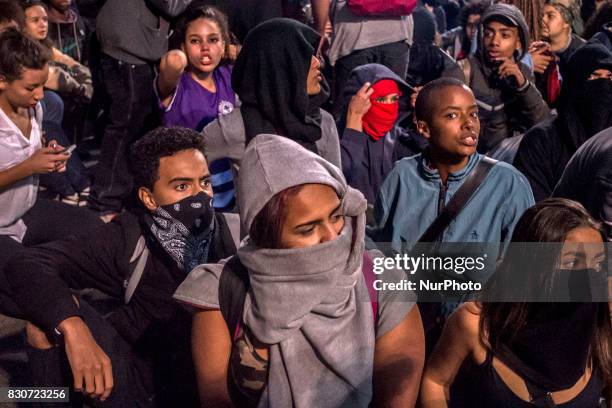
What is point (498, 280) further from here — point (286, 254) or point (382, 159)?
point (382, 159)

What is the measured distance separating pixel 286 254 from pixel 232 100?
3060 millimetres

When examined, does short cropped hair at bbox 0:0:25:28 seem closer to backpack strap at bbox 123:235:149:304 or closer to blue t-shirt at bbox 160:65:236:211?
blue t-shirt at bbox 160:65:236:211

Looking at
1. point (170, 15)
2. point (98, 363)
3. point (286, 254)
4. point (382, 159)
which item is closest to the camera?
point (286, 254)

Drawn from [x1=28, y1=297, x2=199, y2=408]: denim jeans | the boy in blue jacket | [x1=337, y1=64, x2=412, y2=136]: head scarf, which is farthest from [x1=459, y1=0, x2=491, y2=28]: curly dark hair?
[x1=28, y1=297, x2=199, y2=408]: denim jeans

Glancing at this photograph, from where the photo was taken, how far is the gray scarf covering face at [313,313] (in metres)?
2.48

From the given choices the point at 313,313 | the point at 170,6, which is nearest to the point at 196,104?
the point at 170,6

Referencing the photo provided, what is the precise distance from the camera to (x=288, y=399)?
2.49 m

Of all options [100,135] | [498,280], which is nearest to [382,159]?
[498,280]

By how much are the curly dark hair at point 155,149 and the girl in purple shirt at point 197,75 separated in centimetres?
127

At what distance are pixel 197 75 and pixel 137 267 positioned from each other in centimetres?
232

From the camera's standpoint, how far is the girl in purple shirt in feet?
17.0

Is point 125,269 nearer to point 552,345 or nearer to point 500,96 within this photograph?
point 552,345

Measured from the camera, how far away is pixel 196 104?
521cm

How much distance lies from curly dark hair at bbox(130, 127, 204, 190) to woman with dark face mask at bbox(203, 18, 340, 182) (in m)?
0.93
